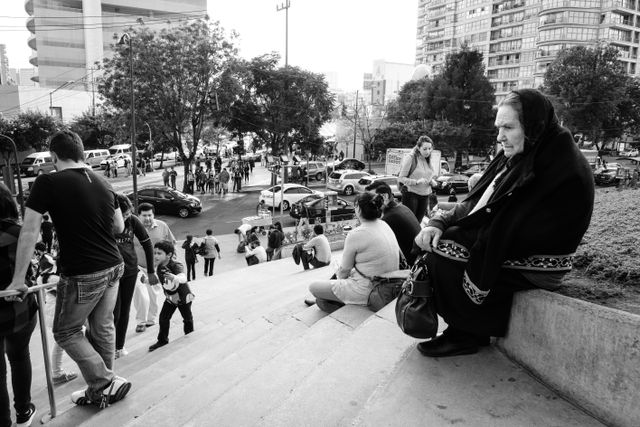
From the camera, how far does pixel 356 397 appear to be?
8.11 feet

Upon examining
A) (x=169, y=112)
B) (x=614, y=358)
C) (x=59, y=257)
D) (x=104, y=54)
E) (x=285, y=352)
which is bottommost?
(x=285, y=352)

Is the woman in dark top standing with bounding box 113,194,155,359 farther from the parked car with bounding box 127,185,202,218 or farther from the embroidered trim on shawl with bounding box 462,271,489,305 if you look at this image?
the parked car with bounding box 127,185,202,218

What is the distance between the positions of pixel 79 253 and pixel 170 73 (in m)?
24.3

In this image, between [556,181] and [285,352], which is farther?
[285,352]

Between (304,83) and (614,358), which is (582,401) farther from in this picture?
(304,83)

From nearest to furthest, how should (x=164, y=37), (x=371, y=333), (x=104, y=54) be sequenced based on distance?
1. (x=371, y=333)
2. (x=164, y=37)
3. (x=104, y=54)

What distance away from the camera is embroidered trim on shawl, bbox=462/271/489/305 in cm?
243

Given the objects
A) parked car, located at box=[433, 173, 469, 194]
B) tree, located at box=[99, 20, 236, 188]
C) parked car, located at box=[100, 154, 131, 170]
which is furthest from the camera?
parked car, located at box=[100, 154, 131, 170]

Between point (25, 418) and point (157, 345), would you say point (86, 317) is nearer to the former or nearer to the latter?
point (25, 418)

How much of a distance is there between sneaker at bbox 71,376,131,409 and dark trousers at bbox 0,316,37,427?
316 millimetres

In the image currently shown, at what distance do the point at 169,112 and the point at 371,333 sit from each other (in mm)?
25184

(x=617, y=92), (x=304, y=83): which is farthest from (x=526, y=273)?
(x=617, y=92)

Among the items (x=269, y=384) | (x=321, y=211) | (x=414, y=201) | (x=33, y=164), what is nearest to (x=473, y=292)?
(x=269, y=384)

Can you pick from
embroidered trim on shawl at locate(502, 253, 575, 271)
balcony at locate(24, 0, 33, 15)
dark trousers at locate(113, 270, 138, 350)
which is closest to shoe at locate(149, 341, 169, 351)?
dark trousers at locate(113, 270, 138, 350)
